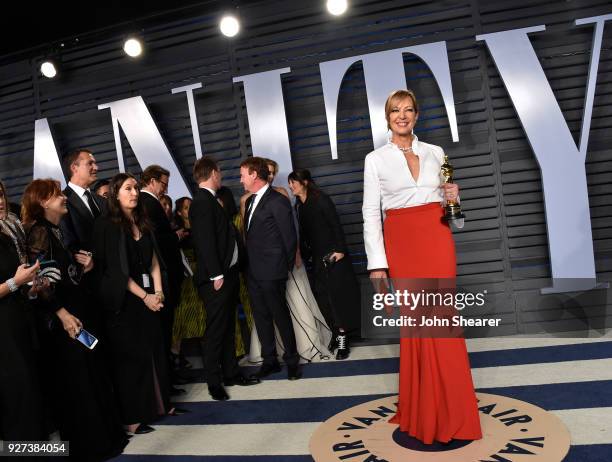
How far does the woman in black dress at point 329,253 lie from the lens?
4.81 metres

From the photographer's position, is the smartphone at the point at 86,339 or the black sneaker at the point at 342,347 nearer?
the smartphone at the point at 86,339

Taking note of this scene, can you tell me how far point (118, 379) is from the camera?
3502 mm

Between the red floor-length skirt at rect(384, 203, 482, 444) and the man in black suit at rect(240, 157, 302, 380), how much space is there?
1.65 meters

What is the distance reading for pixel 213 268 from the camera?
13.3ft

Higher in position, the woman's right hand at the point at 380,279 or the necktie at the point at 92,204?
the necktie at the point at 92,204

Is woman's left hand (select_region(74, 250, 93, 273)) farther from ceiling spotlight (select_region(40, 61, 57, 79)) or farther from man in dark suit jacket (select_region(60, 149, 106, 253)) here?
ceiling spotlight (select_region(40, 61, 57, 79))

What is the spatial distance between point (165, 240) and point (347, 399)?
6.49ft

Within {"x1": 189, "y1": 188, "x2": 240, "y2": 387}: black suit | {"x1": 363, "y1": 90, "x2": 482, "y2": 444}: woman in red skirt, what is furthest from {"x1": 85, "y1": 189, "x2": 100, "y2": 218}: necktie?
{"x1": 363, "y1": 90, "x2": 482, "y2": 444}: woman in red skirt

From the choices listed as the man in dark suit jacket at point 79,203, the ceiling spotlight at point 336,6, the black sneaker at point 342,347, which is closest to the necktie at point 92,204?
the man in dark suit jacket at point 79,203

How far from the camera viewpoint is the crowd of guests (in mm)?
2793

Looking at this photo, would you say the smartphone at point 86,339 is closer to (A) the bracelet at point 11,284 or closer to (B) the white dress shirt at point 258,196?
(A) the bracelet at point 11,284

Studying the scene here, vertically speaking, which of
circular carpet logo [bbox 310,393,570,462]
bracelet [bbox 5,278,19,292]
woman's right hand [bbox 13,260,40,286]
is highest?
woman's right hand [bbox 13,260,40,286]

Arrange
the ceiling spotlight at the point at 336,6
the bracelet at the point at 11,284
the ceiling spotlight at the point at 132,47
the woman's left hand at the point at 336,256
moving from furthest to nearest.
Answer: the ceiling spotlight at the point at 132,47, the ceiling spotlight at the point at 336,6, the woman's left hand at the point at 336,256, the bracelet at the point at 11,284

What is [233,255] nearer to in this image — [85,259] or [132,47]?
[85,259]
